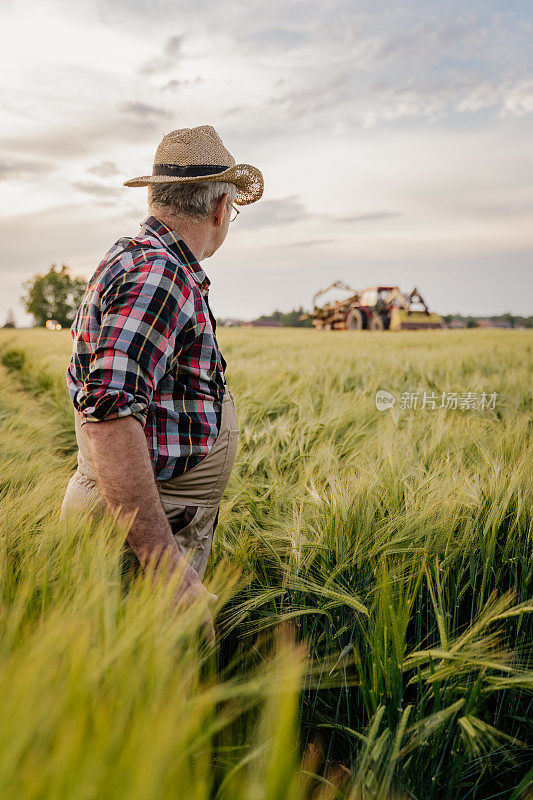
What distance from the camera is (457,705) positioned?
987 mm

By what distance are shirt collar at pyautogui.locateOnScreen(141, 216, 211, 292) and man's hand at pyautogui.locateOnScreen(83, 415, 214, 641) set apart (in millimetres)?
497

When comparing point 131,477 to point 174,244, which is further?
point 174,244

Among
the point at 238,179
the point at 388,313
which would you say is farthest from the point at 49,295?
the point at 238,179

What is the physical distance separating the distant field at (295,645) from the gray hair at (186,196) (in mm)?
825

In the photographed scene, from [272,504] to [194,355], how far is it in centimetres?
78

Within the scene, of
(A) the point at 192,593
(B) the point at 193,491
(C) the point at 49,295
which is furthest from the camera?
(C) the point at 49,295

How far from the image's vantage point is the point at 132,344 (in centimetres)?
119

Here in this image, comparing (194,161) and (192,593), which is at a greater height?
(194,161)

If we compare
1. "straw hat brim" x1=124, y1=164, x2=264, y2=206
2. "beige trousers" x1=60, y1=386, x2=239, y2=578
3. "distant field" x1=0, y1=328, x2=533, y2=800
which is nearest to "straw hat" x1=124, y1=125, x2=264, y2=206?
"straw hat brim" x1=124, y1=164, x2=264, y2=206

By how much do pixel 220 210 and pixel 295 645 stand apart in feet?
3.82

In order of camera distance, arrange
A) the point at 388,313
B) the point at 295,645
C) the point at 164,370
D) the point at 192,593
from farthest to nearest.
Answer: the point at 388,313, the point at 295,645, the point at 164,370, the point at 192,593

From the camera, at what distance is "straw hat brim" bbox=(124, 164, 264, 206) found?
144cm

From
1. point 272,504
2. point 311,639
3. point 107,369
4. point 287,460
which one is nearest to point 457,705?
point 311,639

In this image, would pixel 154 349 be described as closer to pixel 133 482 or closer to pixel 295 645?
pixel 133 482
